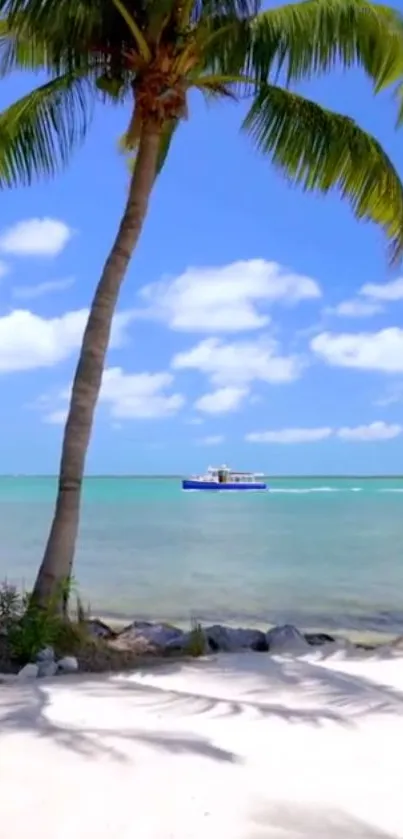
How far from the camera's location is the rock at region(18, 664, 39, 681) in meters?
6.34

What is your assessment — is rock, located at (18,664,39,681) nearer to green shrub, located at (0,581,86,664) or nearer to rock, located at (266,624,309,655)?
green shrub, located at (0,581,86,664)

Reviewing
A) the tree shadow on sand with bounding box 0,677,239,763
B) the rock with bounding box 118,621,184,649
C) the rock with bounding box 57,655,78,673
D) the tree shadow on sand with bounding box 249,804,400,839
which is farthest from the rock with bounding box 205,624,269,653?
the tree shadow on sand with bounding box 249,804,400,839

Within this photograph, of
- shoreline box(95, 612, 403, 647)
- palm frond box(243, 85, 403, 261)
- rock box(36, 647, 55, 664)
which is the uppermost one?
palm frond box(243, 85, 403, 261)

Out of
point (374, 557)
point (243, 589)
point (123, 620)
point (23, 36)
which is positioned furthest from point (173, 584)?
point (23, 36)

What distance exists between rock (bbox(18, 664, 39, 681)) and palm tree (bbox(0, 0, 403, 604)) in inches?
52.1

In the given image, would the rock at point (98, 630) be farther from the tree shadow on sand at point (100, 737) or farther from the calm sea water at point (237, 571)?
the calm sea water at point (237, 571)

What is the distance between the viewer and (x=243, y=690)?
5645 millimetres

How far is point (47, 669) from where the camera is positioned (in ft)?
21.3

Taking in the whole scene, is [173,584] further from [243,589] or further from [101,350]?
[101,350]

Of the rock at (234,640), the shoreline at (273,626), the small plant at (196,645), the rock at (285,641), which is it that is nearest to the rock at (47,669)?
the small plant at (196,645)

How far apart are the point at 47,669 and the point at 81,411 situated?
7.90 ft

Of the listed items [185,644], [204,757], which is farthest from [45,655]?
[204,757]

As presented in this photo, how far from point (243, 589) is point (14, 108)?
33.1 feet

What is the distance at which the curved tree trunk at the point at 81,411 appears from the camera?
26.0 feet
